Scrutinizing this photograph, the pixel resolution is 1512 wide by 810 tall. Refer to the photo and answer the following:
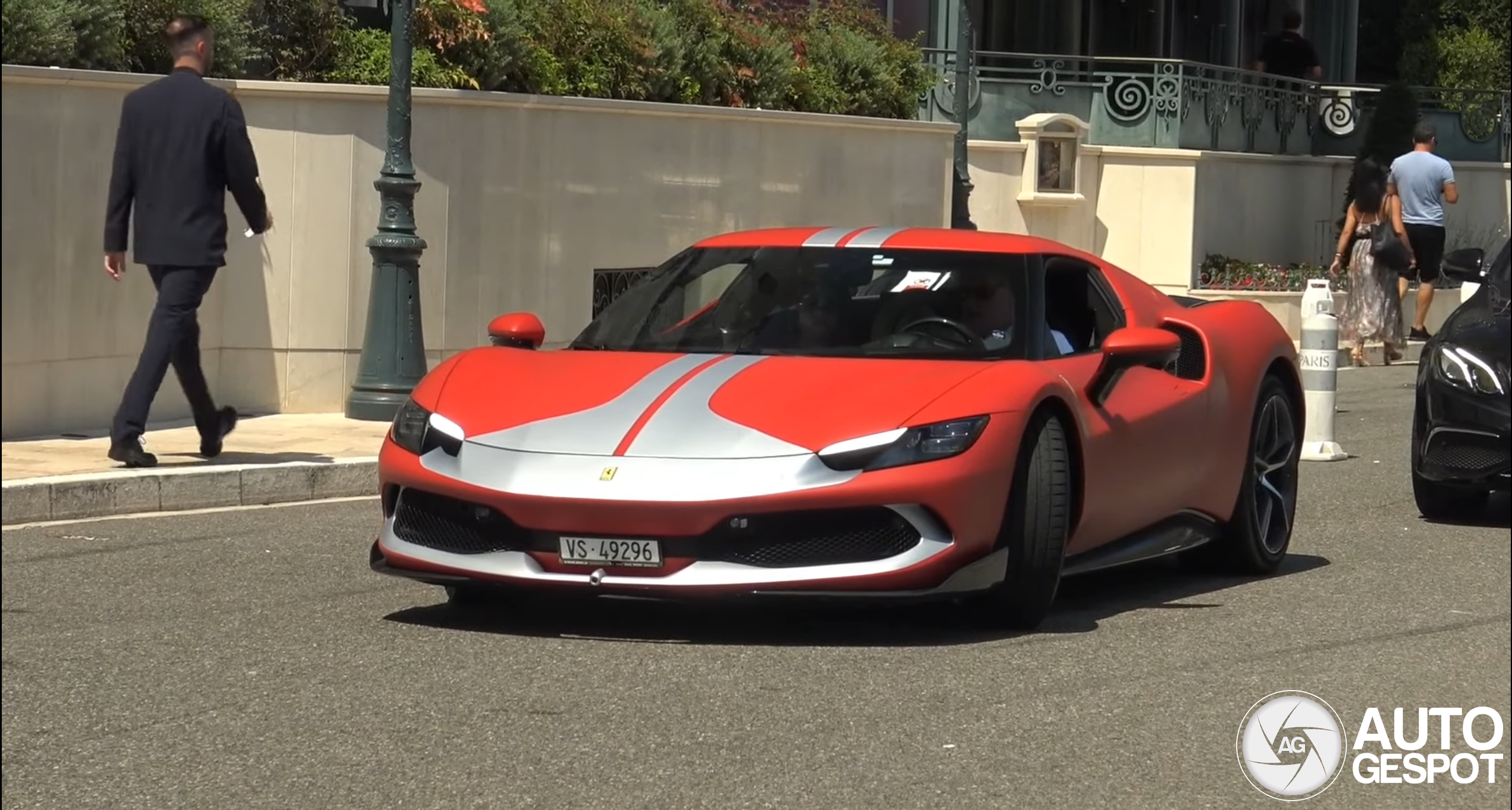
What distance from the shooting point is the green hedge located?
40.5 feet

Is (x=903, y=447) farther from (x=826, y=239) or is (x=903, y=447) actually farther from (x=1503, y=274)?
(x=1503, y=274)

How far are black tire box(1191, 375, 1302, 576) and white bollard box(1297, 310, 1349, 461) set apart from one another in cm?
431

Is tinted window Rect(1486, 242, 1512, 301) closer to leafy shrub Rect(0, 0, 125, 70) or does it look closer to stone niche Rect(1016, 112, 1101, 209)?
leafy shrub Rect(0, 0, 125, 70)

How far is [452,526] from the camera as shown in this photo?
659 centimetres

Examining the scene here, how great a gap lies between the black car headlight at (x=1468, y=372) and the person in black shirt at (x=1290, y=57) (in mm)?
24425

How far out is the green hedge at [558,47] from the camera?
12.4m

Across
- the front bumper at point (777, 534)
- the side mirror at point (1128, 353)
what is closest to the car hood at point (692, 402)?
the front bumper at point (777, 534)

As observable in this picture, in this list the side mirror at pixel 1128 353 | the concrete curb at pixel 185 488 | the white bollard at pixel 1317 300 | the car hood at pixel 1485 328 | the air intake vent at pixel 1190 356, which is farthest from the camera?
the white bollard at pixel 1317 300

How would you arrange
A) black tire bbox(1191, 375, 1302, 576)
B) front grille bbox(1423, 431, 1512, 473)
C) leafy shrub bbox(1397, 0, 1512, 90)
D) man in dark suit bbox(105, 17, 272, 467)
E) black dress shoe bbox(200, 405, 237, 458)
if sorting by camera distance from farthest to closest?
leafy shrub bbox(1397, 0, 1512, 90)
black dress shoe bbox(200, 405, 237, 458)
black tire bbox(1191, 375, 1302, 576)
man in dark suit bbox(105, 17, 272, 467)
front grille bbox(1423, 431, 1512, 473)

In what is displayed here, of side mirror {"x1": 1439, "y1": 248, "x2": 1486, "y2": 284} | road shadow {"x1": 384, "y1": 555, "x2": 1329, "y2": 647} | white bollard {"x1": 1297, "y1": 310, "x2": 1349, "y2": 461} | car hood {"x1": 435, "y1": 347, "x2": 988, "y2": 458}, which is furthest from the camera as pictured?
white bollard {"x1": 1297, "y1": 310, "x2": 1349, "y2": 461}

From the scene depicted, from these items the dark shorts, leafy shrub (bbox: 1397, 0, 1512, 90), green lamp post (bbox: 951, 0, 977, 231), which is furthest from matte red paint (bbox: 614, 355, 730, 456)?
leafy shrub (bbox: 1397, 0, 1512, 90)

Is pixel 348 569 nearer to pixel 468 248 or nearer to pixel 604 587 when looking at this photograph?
pixel 604 587

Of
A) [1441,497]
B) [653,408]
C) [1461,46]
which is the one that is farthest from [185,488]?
[1461,46]

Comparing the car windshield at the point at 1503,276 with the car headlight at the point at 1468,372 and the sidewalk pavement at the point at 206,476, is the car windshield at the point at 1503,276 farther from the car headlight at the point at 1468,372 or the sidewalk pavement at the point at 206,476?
the sidewalk pavement at the point at 206,476
